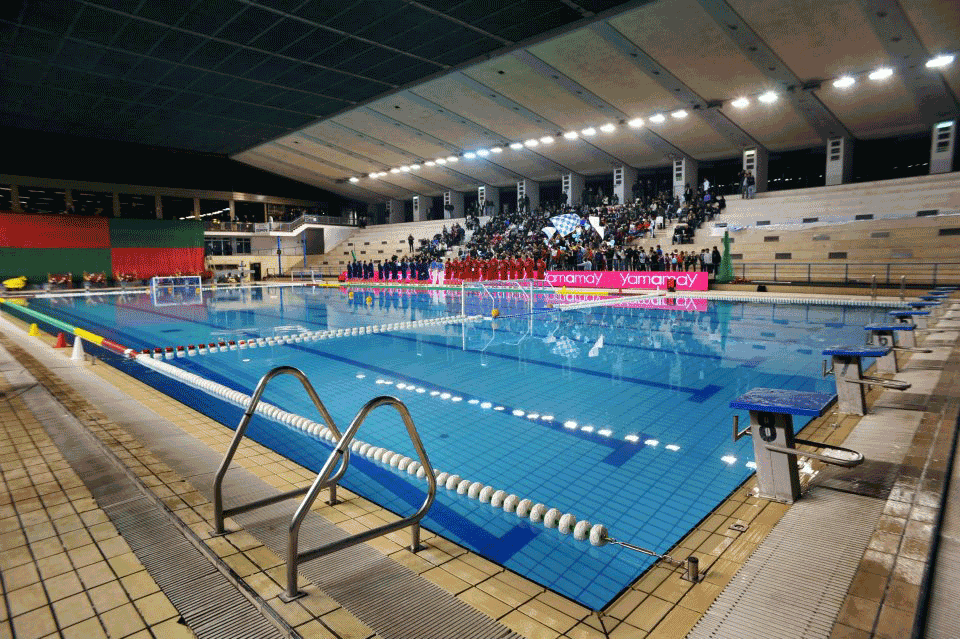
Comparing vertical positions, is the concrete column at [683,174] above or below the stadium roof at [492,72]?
below

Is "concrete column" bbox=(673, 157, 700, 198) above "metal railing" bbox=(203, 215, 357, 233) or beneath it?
above

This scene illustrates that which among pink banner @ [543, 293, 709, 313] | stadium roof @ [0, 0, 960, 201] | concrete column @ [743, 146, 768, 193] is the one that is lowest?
pink banner @ [543, 293, 709, 313]

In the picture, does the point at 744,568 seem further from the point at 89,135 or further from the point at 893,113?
the point at 89,135

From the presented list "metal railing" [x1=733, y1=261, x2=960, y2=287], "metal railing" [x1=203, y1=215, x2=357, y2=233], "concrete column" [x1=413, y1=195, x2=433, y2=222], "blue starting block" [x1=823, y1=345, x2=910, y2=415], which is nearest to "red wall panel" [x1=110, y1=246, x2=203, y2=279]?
"metal railing" [x1=203, y1=215, x2=357, y2=233]

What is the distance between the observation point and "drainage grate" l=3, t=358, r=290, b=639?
1.70 meters

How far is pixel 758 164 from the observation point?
2236cm

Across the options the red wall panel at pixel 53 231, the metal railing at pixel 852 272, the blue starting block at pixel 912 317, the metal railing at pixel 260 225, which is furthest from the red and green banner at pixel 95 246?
the blue starting block at pixel 912 317

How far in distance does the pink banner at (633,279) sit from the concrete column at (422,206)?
20.1 metres

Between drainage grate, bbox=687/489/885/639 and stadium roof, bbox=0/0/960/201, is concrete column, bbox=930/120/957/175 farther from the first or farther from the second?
drainage grate, bbox=687/489/885/639

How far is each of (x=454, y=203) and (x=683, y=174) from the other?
15298mm

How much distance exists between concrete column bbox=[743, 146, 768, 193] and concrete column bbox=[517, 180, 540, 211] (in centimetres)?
1168

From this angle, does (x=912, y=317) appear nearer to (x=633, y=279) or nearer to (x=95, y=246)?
(x=633, y=279)

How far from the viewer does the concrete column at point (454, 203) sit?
1353 inches

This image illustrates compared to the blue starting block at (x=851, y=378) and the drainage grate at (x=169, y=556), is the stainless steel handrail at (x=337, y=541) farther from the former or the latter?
the blue starting block at (x=851, y=378)
